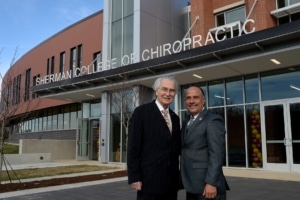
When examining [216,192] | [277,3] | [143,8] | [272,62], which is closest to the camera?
[216,192]

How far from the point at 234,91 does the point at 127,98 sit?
17.8ft

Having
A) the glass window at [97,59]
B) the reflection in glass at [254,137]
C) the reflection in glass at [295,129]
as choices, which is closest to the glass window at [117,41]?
the glass window at [97,59]

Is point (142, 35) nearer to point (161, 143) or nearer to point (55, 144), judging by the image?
point (55, 144)

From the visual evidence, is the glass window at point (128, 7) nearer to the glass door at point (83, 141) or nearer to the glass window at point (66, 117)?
the glass door at point (83, 141)

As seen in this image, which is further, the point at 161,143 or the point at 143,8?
the point at 143,8

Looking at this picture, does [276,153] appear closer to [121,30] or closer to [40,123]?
[121,30]

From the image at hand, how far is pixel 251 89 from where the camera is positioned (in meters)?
14.1

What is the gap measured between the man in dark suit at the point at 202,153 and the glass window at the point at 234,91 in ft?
37.4

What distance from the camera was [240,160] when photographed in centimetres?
1409


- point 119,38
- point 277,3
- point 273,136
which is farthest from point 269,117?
point 119,38

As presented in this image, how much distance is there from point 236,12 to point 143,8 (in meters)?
5.03

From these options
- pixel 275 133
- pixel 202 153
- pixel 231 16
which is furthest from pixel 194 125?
pixel 231 16

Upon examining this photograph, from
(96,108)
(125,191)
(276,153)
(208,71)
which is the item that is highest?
(208,71)

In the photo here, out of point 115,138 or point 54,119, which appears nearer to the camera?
point 115,138
